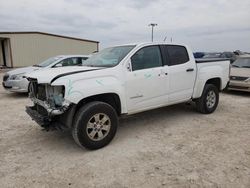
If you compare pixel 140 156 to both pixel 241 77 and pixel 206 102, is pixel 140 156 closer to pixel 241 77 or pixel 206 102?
pixel 206 102

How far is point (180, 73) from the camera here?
5055 mm

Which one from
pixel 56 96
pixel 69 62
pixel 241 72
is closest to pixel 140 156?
pixel 56 96

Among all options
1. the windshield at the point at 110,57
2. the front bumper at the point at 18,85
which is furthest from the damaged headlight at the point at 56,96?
the front bumper at the point at 18,85

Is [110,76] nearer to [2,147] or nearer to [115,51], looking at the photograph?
[115,51]

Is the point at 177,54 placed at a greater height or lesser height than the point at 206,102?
greater

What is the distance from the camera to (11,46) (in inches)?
827

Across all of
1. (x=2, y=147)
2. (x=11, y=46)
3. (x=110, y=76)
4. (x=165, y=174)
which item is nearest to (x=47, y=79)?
(x=110, y=76)

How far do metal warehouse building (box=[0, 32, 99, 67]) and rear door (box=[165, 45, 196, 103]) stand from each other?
19.8 metres

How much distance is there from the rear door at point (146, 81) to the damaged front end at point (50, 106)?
47.2 inches

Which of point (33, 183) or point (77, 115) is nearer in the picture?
point (33, 183)

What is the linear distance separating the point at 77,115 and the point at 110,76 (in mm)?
890

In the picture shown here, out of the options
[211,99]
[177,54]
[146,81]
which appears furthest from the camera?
[211,99]

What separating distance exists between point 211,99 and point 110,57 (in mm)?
3025

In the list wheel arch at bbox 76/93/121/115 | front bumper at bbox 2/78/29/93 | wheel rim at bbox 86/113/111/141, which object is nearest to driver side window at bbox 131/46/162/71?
wheel arch at bbox 76/93/121/115
